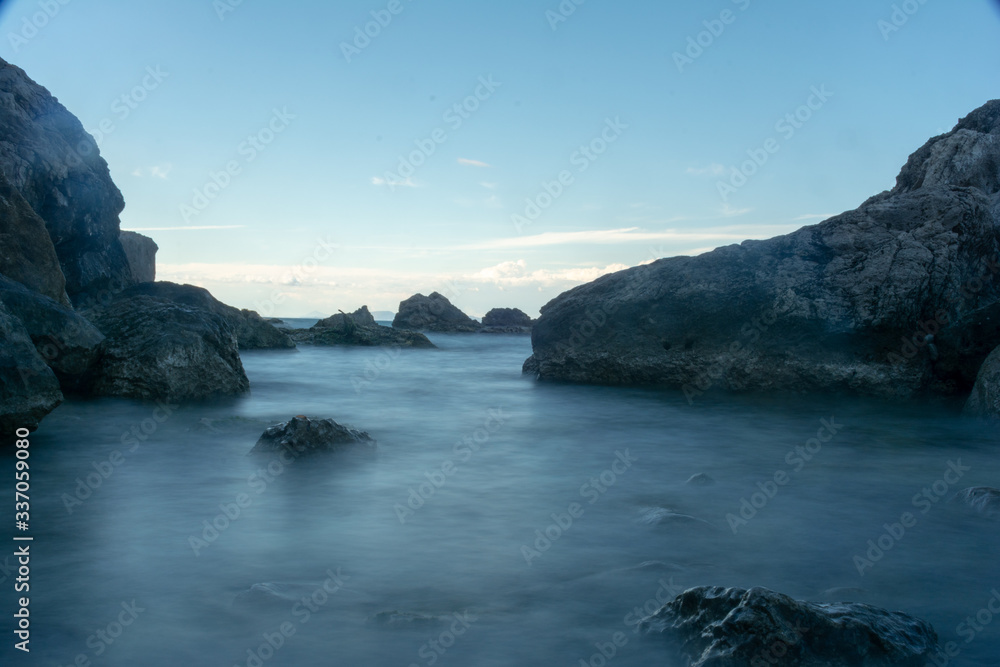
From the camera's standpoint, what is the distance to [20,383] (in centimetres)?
552

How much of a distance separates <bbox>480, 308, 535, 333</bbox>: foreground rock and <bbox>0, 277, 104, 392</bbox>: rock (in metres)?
37.6

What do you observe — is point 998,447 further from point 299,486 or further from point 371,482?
point 299,486

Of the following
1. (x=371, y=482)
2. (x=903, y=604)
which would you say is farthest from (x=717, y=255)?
(x=903, y=604)

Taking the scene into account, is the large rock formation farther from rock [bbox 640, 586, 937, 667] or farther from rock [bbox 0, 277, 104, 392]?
rock [bbox 640, 586, 937, 667]

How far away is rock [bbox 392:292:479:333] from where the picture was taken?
43906 mm

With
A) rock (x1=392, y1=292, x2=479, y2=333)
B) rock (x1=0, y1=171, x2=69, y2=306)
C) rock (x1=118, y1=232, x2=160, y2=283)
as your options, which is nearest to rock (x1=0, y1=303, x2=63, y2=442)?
rock (x1=0, y1=171, x2=69, y2=306)

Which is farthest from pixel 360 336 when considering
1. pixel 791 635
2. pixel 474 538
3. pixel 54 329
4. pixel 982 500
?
pixel 791 635

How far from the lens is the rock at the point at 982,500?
166 inches

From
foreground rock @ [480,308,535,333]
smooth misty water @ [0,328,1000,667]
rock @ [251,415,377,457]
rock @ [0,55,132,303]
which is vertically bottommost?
smooth misty water @ [0,328,1000,667]

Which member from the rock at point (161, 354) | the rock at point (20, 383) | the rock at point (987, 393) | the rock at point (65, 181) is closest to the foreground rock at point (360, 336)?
the rock at point (65, 181)

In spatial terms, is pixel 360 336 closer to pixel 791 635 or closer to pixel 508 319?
pixel 508 319

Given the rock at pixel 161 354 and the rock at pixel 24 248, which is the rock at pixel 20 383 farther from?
the rock at pixel 24 248

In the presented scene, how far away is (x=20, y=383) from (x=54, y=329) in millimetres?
2144

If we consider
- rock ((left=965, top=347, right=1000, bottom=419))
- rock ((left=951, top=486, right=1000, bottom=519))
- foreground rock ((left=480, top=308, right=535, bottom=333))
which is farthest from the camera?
foreground rock ((left=480, top=308, right=535, bottom=333))
